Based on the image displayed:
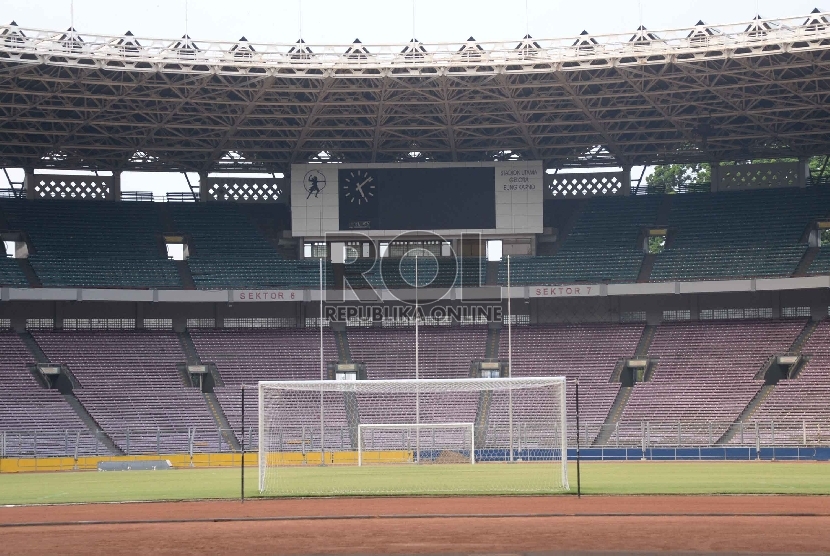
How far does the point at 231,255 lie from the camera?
67.7 m

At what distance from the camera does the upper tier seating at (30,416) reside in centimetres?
5341

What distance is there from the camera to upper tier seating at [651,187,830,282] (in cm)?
6312

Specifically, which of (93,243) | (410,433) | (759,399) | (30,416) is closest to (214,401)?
(30,416)

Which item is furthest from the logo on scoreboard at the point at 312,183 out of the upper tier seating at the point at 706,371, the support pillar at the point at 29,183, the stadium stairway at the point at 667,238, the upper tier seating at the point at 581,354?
the upper tier seating at the point at 706,371

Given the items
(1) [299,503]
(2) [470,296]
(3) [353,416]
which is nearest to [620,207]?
(2) [470,296]

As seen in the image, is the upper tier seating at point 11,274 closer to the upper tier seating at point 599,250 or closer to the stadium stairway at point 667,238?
the upper tier seating at point 599,250

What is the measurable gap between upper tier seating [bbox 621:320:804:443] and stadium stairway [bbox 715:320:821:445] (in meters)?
0.25

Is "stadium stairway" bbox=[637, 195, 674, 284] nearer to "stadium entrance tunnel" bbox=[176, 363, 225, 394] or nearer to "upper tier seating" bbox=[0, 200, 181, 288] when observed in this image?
"stadium entrance tunnel" bbox=[176, 363, 225, 394]

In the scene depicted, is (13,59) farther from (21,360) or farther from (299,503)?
(299,503)

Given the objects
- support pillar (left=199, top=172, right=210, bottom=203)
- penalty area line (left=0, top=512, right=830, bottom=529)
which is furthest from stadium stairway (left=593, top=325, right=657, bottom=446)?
penalty area line (left=0, top=512, right=830, bottom=529)

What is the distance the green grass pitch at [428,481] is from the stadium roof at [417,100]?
17.6 metres

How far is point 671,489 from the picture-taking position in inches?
1310

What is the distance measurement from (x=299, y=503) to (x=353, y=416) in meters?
25.8

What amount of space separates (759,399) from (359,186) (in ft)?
81.5
